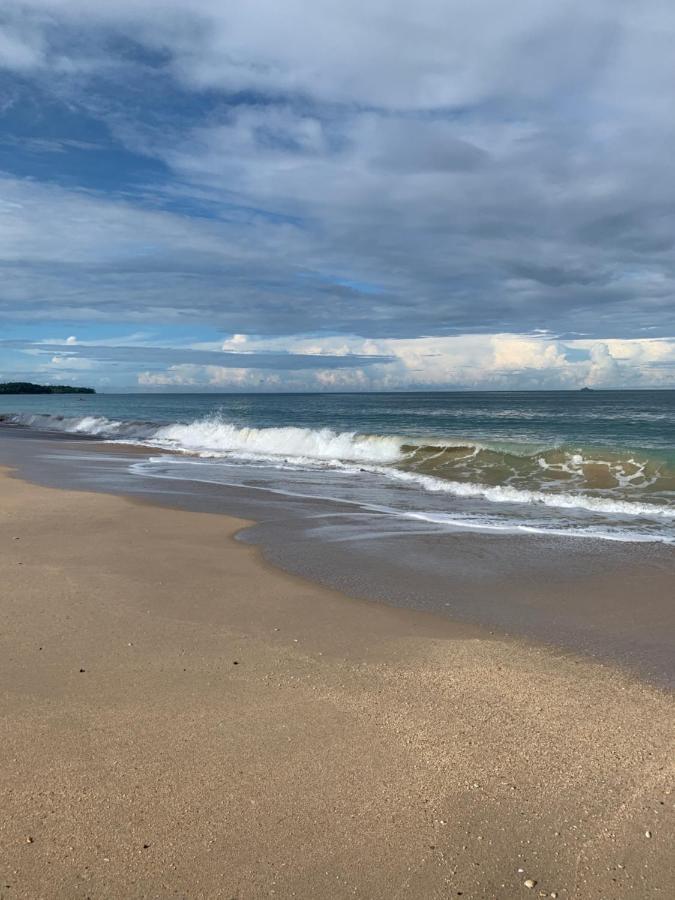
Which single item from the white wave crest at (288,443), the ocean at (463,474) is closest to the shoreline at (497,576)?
the ocean at (463,474)

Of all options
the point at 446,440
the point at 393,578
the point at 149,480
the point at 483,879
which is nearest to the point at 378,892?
the point at 483,879

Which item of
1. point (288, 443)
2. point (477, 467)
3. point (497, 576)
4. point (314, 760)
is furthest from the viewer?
point (288, 443)

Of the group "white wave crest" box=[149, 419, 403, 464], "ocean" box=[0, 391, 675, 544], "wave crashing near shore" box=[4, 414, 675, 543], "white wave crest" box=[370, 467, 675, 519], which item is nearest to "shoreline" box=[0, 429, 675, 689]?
"ocean" box=[0, 391, 675, 544]

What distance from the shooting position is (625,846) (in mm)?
2852

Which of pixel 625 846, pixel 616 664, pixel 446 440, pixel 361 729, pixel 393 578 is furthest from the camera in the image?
pixel 446 440

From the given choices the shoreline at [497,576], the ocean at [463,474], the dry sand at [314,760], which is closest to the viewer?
the dry sand at [314,760]

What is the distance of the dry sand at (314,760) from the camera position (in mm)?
2686

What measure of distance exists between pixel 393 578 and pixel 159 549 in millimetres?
3103

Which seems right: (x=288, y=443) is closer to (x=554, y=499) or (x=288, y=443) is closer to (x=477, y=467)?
(x=477, y=467)

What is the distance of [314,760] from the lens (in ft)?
11.2

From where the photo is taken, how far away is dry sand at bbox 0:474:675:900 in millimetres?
2686

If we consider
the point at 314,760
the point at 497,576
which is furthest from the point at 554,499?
the point at 314,760

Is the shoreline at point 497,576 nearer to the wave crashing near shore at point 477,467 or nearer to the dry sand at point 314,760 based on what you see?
the dry sand at point 314,760

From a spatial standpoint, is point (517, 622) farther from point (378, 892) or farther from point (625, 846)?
point (378, 892)
